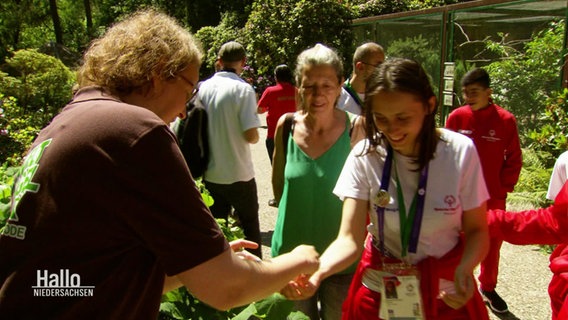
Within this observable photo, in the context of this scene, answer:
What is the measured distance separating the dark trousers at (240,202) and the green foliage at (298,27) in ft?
34.3

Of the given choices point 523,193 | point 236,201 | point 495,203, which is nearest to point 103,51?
point 236,201

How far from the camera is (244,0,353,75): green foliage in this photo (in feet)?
48.8

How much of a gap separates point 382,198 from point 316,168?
76 cm

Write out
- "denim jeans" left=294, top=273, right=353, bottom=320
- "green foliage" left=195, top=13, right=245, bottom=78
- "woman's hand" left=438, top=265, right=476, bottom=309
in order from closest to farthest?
"woman's hand" left=438, top=265, right=476, bottom=309 < "denim jeans" left=294, top=273, right=353, bottom=320 < "green foliage" left=195, top=13, right=245, bottom=78

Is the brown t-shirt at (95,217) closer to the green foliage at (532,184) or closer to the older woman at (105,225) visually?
A: the older woman at (105,225)

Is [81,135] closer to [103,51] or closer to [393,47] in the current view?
[103,51]

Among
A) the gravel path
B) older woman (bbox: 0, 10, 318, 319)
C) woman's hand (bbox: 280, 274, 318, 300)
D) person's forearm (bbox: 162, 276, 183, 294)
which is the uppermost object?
older woman (bbox: 0, 10, 318, 319)

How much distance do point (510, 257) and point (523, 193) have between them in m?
1.33

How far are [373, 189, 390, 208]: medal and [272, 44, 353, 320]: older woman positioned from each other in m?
0.69

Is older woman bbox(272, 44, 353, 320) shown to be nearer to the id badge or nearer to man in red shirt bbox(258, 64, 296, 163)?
the id badge

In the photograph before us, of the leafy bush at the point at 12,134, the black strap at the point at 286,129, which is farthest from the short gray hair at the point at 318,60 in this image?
the leafy bush at the point at 12,134

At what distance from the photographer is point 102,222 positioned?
1.34 metres

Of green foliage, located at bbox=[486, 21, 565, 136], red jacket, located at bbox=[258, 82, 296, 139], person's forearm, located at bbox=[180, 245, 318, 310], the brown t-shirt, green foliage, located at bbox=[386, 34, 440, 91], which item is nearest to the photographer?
the brown t-shirt

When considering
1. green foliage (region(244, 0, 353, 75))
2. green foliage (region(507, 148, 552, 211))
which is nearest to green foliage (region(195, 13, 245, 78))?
green foliage (region(244, 0, 353, 75))
